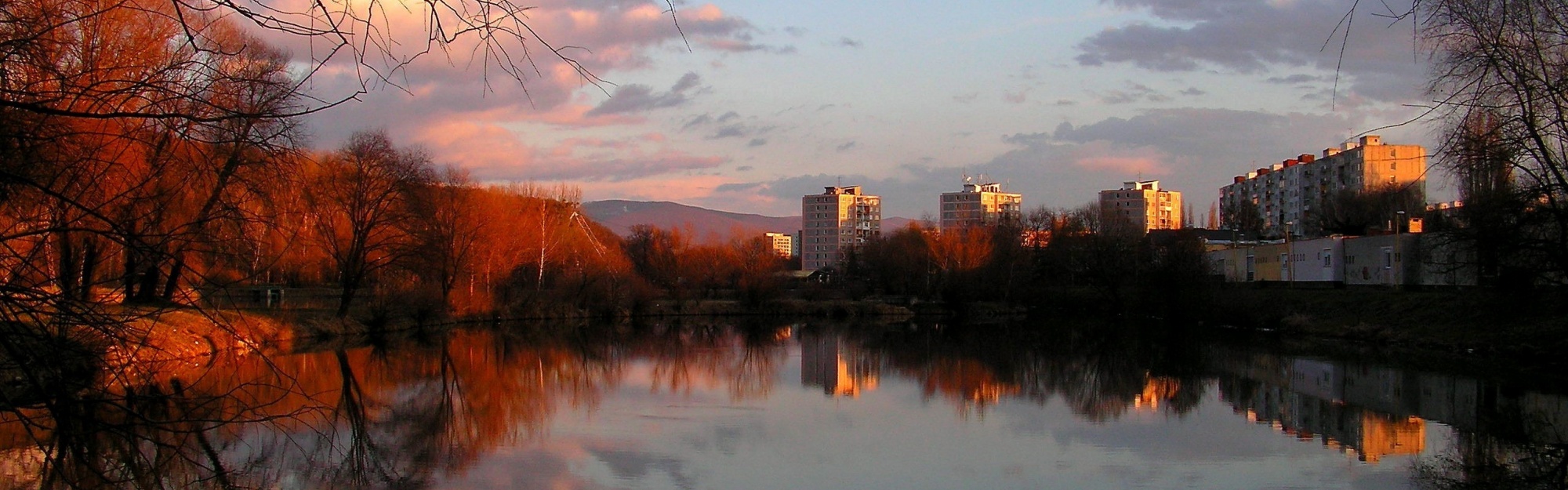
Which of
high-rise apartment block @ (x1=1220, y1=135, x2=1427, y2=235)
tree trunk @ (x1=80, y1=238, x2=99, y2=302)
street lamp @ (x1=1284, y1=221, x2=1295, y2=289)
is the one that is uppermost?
high-rise apartment block @ (x1=1220, y1=135, x2=1427, y2=235)

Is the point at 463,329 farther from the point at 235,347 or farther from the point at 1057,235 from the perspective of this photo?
the point at 1057,235

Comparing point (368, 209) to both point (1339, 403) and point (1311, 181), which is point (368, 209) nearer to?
point (1339, 403)

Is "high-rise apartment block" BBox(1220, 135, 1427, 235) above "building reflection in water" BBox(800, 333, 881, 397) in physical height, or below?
above

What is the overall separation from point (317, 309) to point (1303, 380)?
24.4m

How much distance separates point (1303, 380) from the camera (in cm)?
1848

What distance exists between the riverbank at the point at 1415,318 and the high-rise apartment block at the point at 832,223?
3570 inches

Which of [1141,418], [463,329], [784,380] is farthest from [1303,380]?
[463,329]

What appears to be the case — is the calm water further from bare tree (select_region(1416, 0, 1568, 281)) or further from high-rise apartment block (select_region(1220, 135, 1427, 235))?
high-rise apartment block (select_region(1220, 135, 1427, 235))

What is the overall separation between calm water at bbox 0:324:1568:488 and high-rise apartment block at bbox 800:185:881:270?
354ft

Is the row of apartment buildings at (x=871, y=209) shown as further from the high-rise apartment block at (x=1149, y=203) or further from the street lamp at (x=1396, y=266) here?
the street lamp at (x=1396, y=266)

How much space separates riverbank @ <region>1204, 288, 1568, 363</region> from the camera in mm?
21109

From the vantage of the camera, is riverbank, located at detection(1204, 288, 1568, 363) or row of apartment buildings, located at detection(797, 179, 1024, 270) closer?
riverbank, located at detection(1204, 288, 1568, 363)

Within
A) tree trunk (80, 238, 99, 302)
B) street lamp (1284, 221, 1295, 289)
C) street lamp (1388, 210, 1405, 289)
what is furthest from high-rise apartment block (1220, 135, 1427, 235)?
tree trunk (80, 238, 99, 302)

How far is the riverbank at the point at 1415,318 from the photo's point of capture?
2111 centimetres
